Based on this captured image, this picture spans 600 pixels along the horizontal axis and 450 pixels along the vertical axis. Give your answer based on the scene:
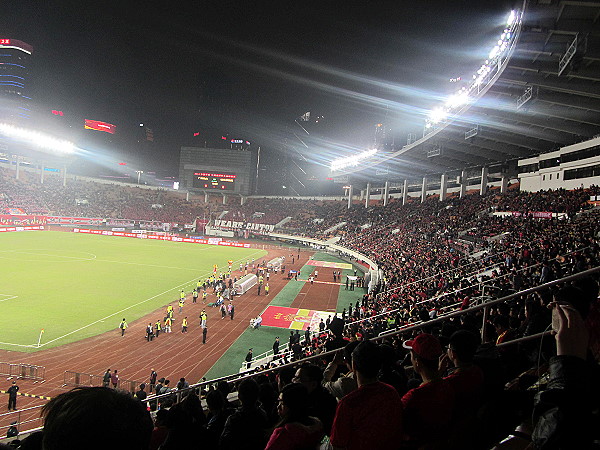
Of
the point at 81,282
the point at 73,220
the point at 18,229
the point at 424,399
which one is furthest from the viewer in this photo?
the point at 73,220

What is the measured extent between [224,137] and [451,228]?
102649 mm

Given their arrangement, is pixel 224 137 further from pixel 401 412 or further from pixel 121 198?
pixel 401 412

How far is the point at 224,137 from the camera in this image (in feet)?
415

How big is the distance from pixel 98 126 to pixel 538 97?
131m

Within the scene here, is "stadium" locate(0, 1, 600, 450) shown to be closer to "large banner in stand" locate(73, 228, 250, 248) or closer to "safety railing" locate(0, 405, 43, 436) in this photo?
"safety railing" locate(0, 405, 43, 436)

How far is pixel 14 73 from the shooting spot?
128m

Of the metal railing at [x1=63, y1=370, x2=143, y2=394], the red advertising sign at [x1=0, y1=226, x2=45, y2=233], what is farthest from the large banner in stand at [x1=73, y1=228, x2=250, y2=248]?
the metal railing at [x1=63, y1=370, x2=143, y2=394]

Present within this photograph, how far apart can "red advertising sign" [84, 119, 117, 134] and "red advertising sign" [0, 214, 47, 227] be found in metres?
60.9

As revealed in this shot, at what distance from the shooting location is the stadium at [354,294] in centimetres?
280

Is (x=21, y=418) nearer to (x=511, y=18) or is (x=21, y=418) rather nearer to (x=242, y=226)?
(x=511, y=18)

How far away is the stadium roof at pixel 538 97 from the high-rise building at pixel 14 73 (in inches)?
5588

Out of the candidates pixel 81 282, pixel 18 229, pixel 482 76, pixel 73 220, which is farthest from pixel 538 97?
pixel 73 220

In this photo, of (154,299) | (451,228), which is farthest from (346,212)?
(154,299)

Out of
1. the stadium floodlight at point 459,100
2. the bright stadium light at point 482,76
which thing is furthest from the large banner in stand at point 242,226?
the stadium floodlight at point 459,100
